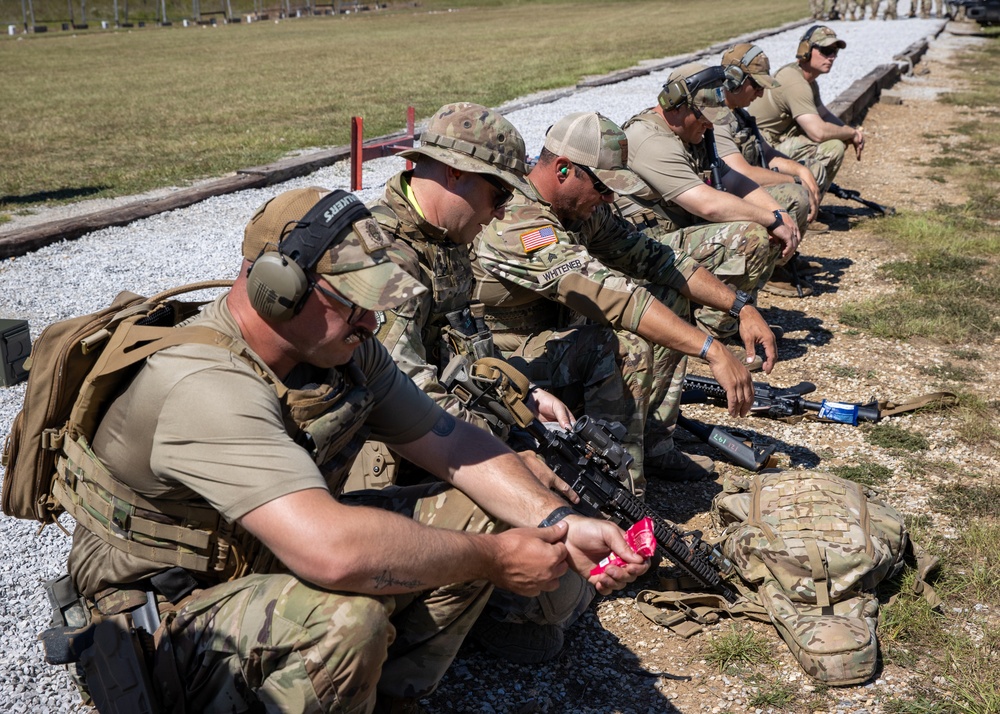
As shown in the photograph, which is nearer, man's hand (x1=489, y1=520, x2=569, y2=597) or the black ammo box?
man's hand (x1=489, y1=520, x2=569, y2=597)

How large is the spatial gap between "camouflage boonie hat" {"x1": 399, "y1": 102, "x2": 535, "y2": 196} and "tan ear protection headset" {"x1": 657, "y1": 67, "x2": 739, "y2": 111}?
2.50 metres

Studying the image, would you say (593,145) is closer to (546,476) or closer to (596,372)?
(596,372)

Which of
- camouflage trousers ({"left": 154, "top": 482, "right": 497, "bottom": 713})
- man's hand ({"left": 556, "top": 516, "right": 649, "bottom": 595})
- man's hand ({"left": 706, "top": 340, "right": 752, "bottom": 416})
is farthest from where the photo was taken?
man's hand ({"left": 706, "top": 340, "right": 752, "bottom": 416})

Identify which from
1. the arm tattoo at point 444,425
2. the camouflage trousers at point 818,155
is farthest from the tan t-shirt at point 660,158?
the camouflage trousers at point 818,155

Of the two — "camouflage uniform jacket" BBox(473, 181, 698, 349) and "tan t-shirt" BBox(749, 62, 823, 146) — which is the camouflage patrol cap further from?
"camouflage uniform jacket" BBox(473, 181, 698, 349)

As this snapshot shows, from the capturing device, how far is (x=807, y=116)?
9.11 metres

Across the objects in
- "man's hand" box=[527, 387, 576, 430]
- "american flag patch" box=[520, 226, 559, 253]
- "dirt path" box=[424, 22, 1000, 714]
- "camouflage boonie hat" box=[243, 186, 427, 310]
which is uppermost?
"camouflage boonie hat" box=[243, 186, 427, 310]

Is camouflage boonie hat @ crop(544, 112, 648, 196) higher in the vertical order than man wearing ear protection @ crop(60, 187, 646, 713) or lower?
higher

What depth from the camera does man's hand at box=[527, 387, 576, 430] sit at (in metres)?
3.69

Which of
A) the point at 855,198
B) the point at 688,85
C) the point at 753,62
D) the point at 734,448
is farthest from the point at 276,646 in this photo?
the point at 855,198

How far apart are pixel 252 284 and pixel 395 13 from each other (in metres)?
64.4

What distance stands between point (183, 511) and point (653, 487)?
2.76m

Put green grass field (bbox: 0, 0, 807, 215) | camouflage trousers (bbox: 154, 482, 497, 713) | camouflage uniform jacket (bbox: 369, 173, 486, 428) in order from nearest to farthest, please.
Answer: camouflage trousers (bbox: 154, 482, 497, 713) < camouflage uniform jacket (bbox: 369, 173, 486, 428) < green grass field (bbox: 0, 0, 807, 215)

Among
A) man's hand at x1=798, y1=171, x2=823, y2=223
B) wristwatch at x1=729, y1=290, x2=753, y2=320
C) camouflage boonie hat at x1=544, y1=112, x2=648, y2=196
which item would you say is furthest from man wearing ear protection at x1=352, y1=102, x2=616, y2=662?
man's hand at x1=798, y1=171, x2=823, y2=223
